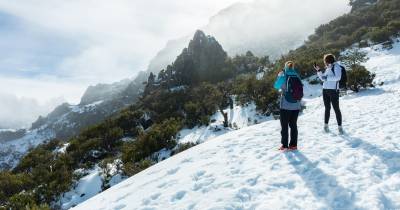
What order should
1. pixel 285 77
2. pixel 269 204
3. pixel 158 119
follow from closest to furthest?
pixel 269 204 < pixel 285 77 < pixel 158 119

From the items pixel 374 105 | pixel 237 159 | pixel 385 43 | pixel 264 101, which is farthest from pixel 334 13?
pixel 237 159

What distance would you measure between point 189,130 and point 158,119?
28.6ft

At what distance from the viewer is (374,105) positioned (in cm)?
1645

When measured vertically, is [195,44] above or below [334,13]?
below

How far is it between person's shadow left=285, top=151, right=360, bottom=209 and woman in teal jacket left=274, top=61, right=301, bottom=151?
859 mm

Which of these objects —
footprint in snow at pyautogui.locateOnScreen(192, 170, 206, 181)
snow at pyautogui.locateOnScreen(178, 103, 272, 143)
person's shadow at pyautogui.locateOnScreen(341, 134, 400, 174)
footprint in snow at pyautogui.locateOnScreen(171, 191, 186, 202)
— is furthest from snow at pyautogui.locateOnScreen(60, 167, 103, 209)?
person's shadow at pyautogui.locateOnScreen(341, 134, 400, 174)

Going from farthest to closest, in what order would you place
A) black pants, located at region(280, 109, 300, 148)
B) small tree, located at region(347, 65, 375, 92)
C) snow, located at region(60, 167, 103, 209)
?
small tree, located at region(347, 65, 375, 92)
snow, located at region(60, 167, 103, 209)
black pants, located at region(280, 109, 300, 148)

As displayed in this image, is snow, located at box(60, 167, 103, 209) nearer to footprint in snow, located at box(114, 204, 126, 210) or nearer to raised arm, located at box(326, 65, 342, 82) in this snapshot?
footprint in snow, located at box(114, 204, 126, 210)

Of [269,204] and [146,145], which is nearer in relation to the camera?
[269,204]

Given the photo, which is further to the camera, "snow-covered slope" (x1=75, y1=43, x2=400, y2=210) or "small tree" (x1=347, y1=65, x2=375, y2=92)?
"small tree" (x1=347, y1=65, x2=375, y2=92)

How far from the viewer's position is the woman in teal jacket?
33.0ft

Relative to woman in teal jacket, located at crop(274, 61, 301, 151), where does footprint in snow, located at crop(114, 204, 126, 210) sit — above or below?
below

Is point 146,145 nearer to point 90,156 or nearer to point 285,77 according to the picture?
point 90,156

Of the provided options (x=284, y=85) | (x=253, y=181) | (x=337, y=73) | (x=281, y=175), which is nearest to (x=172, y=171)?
(x=253, y=181)
